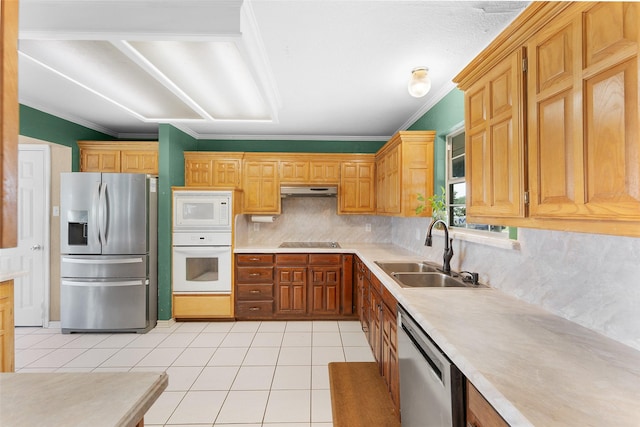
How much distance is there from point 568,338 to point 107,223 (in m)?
4.20

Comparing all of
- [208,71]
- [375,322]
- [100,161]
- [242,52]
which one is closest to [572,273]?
[375,322]

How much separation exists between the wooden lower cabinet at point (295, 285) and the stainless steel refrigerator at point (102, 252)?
1.22 metres

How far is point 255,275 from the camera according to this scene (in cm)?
381

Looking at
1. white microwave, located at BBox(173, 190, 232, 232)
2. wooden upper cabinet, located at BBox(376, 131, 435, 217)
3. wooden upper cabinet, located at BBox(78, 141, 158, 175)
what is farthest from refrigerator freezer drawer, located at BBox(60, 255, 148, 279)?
wooden upper cabinet, located at BBox(376, 131, 435, 217)

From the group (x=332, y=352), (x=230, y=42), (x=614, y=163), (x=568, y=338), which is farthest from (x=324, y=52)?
(x=332, y=352)

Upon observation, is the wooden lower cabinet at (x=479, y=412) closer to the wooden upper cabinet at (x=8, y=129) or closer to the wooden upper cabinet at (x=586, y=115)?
the wooden upper cabinet at (x=586, y=115)

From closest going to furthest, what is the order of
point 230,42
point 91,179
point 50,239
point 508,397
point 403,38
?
point 508,397 → point 230,42 → point 403,38 → point 91,179 → point 50,239

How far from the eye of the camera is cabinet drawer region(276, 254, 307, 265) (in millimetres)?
3820

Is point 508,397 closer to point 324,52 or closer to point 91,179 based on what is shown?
point 324,52

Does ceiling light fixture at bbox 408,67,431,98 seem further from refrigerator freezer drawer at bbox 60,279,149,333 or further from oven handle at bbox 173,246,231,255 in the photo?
refrigerator freezer drawer at bbox 60,279,149,333

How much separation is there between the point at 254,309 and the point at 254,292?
22 centimetres

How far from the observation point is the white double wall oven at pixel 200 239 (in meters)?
3.72

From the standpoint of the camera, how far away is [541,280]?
1.53 meters

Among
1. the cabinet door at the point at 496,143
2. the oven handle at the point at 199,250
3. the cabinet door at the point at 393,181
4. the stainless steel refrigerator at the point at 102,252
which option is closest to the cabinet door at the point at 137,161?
the stainless steel refrigerator at the point at 102,252
